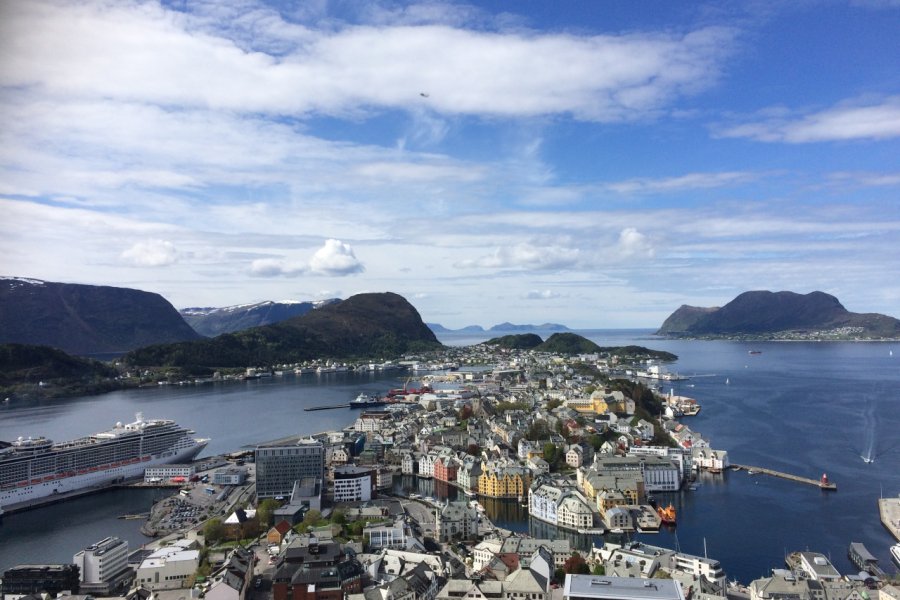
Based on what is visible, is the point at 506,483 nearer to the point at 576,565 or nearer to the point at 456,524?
A: the point at 456,524

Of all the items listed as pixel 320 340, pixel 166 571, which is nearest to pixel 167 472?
pixel 166 571

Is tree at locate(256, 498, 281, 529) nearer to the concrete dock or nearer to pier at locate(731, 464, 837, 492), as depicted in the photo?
the concrete dock

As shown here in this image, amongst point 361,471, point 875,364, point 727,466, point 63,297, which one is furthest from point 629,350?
point 63,297

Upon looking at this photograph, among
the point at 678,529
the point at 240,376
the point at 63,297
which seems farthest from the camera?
the point at 63,297

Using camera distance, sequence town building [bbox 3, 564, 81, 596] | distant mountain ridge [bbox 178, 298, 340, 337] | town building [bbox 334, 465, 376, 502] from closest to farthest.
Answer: town building [bbox 3, 564, 81, 596], town building [bbox 334, 465, 376, 502], distant mountain ridge [bbox 178, 298, 340, 337]

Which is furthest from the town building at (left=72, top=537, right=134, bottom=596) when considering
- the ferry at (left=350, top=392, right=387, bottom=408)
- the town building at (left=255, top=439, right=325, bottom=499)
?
the ferry at (left=350, top=392, right=387, bottom=408)

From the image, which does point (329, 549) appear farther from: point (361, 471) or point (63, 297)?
point (63, 297)

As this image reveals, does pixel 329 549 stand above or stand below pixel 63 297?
below

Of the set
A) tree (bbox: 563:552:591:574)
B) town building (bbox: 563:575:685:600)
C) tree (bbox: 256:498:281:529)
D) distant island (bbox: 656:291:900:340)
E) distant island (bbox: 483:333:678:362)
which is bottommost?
tree (bbox: 563:552:591:574)
